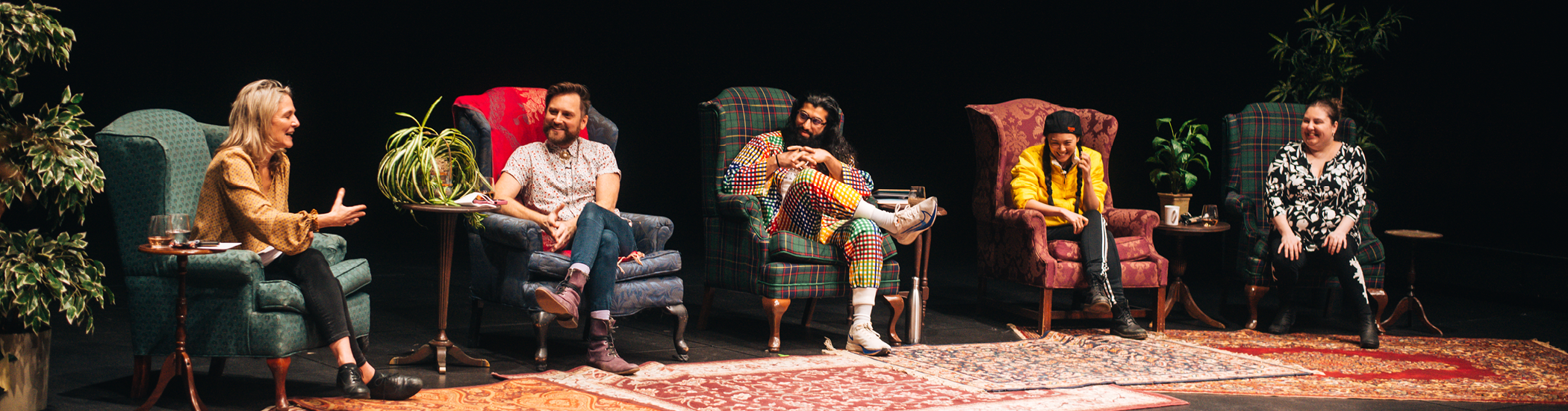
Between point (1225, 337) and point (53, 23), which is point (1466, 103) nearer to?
point (1225, 337)

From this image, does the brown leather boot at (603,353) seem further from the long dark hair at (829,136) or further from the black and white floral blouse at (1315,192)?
the black and white floral blouse at (1315,192)

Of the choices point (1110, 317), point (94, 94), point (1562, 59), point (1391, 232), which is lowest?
point (1110, 317)

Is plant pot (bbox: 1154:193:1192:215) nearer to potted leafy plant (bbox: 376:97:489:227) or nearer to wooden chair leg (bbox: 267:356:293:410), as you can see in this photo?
potted leafy plant (bbox: 376:97:489:227)

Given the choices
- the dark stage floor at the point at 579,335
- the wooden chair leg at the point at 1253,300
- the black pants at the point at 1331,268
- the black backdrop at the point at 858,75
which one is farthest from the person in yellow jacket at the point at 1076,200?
the black backdrop at the point at 858,75

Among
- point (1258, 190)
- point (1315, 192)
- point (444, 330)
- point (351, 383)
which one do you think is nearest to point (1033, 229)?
point (1315, 192)

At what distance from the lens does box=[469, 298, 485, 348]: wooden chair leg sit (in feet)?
13.7

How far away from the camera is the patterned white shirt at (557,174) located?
13.6ft

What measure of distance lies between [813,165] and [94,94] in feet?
14.6

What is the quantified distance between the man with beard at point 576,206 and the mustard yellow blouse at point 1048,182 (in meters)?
1.82

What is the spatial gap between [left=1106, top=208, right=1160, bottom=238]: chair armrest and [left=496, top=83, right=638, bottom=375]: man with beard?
88.6 inches

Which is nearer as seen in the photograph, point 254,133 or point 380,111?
point 254,133

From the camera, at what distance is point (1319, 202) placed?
4.77 metres

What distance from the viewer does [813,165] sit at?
183 inches

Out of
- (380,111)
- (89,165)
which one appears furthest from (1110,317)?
(380,111)
